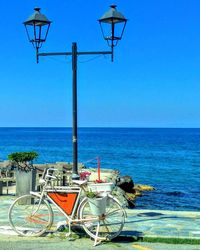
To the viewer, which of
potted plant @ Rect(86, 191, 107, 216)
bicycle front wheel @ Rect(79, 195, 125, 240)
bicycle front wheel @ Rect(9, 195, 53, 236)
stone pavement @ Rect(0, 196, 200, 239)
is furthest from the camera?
stone pavement @ Rect(0, 196, 200, 239)

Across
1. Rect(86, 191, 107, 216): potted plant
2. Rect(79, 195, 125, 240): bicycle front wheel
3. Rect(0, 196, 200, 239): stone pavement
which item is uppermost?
Rect(86, 191, 107, 216): potted plant

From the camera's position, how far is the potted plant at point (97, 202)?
8.70 metres

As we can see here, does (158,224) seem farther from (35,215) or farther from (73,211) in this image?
(35,215)

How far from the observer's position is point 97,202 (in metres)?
8.68

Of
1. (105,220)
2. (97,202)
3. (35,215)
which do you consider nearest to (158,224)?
(105,220)

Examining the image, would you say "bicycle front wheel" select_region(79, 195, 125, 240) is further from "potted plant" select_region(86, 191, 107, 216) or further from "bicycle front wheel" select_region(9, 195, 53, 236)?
"bicycle front wheel" select_region(9, 195, 53, 236)

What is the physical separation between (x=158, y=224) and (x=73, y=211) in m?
2.08

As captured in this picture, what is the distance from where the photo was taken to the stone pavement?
924 centimetres

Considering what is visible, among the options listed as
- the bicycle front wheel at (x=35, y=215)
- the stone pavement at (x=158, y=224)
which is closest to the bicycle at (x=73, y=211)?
the bicycle front wheel at (x=35, y=215)

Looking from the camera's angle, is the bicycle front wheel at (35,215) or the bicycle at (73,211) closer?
the bicycle at (73,211)

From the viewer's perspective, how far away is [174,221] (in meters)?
10.5

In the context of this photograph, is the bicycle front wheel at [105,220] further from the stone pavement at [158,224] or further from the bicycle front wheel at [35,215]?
the bicycle front wheel at [35,215]

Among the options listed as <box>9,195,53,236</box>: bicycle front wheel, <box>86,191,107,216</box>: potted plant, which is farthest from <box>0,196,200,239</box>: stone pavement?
<box>86,191,107,216</box>: potted plant

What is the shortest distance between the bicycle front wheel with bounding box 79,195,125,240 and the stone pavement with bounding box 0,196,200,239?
0.30m
